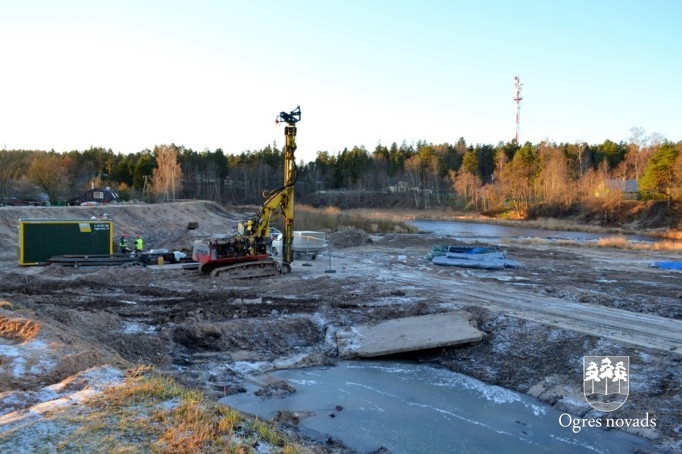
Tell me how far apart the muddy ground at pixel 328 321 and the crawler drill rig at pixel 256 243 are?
48 centimetres

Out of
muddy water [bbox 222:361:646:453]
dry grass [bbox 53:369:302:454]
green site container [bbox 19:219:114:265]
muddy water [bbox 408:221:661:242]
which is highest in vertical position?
green site container [bbox 19:219:114:265]

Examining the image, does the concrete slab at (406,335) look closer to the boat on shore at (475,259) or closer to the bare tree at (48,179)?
the boat on shore at (475,259)

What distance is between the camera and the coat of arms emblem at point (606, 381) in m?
9.51

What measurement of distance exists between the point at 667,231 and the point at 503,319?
1972 inches

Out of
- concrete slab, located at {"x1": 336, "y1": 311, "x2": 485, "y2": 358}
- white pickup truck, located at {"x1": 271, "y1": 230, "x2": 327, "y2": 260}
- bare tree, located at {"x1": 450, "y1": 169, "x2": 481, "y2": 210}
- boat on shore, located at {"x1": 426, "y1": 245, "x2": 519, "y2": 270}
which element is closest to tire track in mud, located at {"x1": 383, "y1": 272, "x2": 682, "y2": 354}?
concrete slab, located at {"x1": 336, "y1": 311, "x2": 485, "y2": 358}

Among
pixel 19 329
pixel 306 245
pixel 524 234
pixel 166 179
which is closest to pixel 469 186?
pixel 524 234

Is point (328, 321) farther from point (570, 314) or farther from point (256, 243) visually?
point (256, 243)

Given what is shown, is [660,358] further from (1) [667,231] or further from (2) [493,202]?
(2) [493,202]

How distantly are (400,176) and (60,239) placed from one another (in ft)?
310

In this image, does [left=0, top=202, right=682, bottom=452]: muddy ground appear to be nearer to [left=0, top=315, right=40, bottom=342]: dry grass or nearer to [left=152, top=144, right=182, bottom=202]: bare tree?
[left=0, top=315, right=40, bottom=342]: dry grass

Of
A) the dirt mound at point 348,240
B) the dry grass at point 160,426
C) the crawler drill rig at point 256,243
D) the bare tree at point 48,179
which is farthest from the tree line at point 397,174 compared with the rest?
the dry grass at point 160,426

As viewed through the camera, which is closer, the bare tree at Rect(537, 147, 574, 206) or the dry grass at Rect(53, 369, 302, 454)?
the dry grass at Rect(53, 369, 302, 454)

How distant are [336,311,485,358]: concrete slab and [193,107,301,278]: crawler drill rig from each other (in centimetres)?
718

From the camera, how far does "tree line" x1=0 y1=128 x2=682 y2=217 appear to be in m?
67.9
